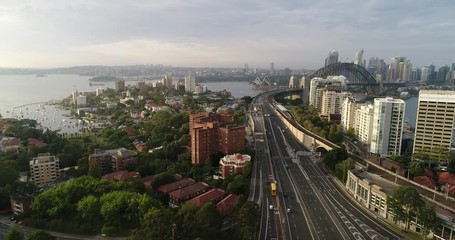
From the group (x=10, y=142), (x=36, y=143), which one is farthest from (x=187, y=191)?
(x=10, y=142)

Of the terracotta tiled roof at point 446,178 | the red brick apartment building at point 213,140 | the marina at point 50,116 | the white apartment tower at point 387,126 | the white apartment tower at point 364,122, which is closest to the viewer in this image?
the terracotta tiled roof at point 446,178

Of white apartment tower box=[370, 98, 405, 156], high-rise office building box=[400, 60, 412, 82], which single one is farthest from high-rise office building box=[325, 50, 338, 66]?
white apartment tower box=[370, 98, 405, 156]

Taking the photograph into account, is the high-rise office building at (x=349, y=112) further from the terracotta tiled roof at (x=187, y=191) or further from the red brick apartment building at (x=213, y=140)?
the terracotta tiled roof at (x=187, y=191)

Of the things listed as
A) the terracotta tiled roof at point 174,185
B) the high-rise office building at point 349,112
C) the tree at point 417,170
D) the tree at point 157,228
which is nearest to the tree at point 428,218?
the tree at point 417,170

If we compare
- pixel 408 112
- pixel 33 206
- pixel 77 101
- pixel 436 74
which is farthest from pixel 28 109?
pixel 436 74

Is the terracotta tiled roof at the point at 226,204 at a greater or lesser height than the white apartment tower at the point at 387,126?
lesser

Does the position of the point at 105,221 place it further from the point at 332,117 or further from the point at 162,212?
the point at 332,117

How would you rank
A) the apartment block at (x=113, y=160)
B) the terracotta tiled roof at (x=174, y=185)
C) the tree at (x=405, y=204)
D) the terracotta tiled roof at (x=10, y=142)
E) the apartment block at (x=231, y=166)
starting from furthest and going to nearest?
the terracotta tiled roof at (x=10, y=142) → the apartment block at (x=113, y=160) → the apartment block at (x=231, y=166) → the terracotta tiled roof at (x=174, y=185) → the tree at (x=405, y=204)
